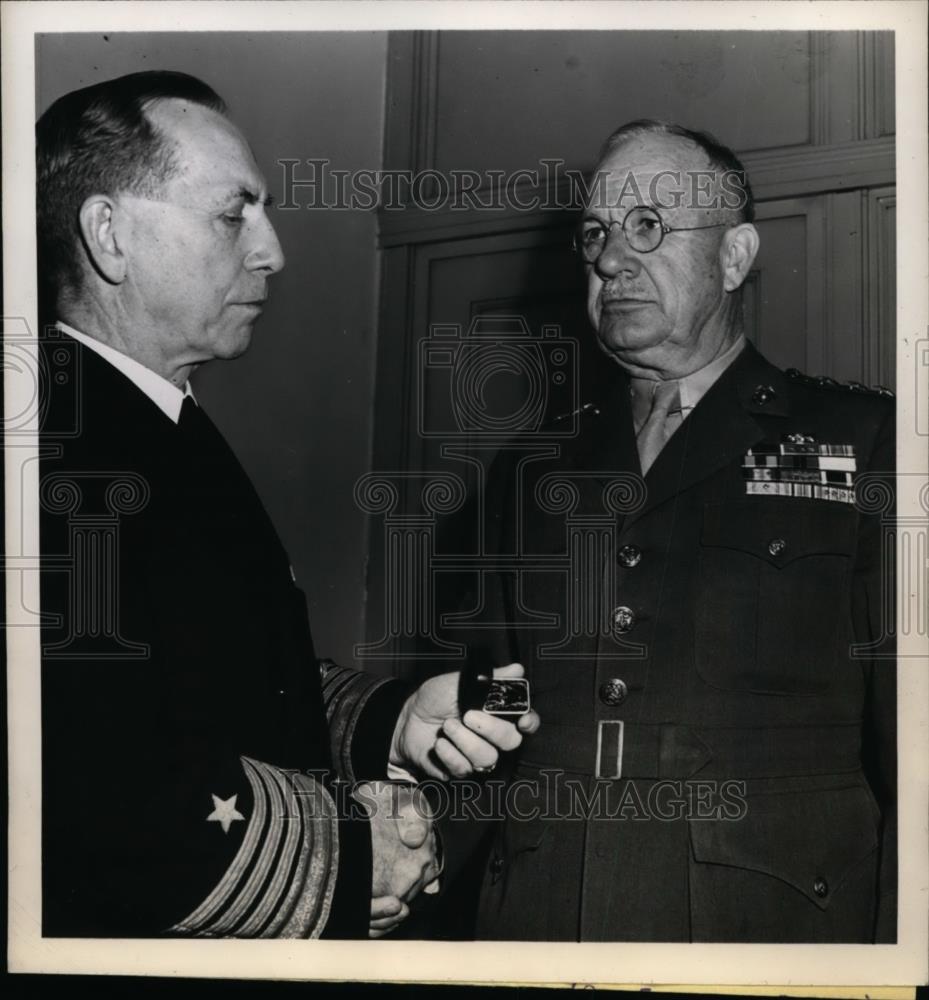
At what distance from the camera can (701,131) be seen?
1.50 metres

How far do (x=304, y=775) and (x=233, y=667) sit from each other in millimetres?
152

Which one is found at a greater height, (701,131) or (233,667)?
(701,131)

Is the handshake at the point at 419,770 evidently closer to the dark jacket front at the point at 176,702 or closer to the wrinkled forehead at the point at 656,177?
the dark jacket front at the point at 176,702

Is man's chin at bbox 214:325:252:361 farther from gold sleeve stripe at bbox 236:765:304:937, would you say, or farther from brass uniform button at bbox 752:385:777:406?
brass uniform button at bbox 752:385:777:406

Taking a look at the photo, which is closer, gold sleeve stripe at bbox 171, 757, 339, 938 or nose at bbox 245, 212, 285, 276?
gold sleeve stripe at bbox 171, 757, 339, 938

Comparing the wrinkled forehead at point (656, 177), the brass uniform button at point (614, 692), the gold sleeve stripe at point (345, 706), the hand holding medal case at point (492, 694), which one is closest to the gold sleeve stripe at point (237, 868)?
the gold sleeve stripe at point (345, 706)

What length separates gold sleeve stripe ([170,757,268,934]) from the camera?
1.39 meters

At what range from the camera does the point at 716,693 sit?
1429 mm

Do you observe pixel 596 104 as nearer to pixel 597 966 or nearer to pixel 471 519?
pixel 471 519

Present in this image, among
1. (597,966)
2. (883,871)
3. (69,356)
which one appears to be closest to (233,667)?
(69,356)

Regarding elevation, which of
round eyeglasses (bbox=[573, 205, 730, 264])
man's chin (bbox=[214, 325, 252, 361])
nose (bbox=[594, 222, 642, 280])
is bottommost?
man's chin (bbox=[214, 325, 252, 361])

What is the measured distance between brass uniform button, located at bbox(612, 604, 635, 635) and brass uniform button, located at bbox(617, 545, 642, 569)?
0.16ft

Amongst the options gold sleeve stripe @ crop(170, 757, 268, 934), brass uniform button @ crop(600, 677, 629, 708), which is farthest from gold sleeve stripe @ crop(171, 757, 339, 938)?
brass uniform button @ crop(600, 677, 629, 708)

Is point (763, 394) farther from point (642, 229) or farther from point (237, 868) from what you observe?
point (237, 868)
